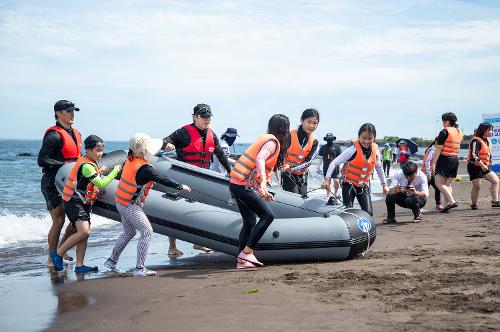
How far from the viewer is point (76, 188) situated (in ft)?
19.7

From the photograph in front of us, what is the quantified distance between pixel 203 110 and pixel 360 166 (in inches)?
72.9

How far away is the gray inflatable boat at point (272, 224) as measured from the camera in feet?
19.5

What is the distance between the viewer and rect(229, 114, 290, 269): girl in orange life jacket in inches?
224

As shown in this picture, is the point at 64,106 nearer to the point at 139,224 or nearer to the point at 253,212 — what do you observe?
the point at 139,224

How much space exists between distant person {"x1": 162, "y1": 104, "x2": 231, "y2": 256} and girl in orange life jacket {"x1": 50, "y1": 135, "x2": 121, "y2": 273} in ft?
Result: 3.70

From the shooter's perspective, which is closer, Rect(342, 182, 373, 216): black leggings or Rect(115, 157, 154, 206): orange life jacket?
Rect(115, 157, 154, 206): orange life jacket

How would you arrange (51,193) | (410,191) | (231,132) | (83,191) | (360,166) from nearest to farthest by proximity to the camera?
(83,191) → (51,193) → (360,166) → (410,191) → (231,132)

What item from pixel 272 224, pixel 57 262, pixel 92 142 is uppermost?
pixel 92 142

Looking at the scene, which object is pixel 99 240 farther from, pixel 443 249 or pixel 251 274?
pixel 443 249

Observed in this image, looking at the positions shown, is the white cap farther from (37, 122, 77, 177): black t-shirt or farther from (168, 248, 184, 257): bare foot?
(168, 248, 184, 257): bare foot

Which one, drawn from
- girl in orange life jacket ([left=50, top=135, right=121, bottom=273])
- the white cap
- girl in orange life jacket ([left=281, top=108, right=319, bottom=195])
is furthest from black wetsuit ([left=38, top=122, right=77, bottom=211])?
girl in orange life jacket ([left=281, top=108, right=319, bottom=195])

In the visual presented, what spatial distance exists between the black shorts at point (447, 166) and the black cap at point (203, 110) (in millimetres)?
4285

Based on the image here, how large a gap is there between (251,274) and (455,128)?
5.43 metres

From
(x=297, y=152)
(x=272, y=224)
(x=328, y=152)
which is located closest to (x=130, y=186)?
(x=272, y=224)
